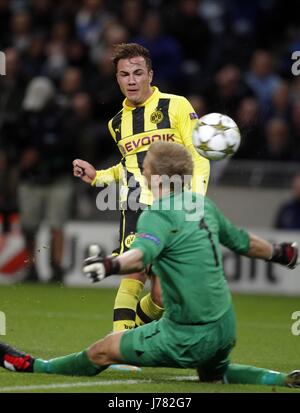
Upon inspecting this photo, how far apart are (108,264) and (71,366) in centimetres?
129

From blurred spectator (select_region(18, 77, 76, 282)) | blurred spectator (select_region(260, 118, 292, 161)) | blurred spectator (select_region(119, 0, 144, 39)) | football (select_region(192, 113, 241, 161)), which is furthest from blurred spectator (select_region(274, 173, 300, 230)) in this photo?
football (select_region(192, 113, 241, 161))

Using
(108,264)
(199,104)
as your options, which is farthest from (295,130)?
(108,264)

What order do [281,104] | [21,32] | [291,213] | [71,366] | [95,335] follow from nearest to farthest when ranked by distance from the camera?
[71,366], [95,335], [291,213], [281,104], [21,32]

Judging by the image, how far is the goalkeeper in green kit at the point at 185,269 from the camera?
20.4 ft

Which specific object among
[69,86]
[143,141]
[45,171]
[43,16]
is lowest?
[45,171]

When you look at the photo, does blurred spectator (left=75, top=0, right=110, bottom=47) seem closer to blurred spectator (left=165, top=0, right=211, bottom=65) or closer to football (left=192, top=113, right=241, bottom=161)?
blurred spectator (left=165, top=0, right=211, bottom=65)

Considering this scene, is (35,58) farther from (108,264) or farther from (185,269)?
(108,264)

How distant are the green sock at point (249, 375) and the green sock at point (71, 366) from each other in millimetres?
771

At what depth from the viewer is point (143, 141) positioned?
320 inches

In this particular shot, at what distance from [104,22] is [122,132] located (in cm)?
867

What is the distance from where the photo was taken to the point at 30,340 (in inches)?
353

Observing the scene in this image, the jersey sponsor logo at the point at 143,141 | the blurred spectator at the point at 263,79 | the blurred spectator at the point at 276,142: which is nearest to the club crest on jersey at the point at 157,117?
the jersey sponsor logo at the point at 143,141

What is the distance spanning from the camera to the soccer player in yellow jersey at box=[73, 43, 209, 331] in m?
7.93
